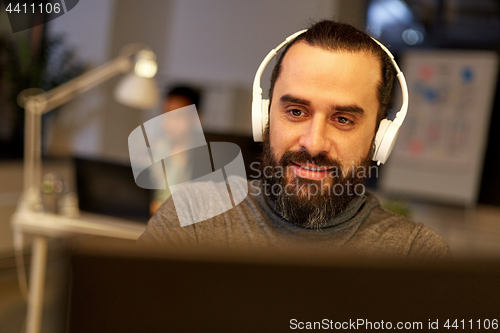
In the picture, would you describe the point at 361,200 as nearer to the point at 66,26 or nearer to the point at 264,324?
the point at 264,324

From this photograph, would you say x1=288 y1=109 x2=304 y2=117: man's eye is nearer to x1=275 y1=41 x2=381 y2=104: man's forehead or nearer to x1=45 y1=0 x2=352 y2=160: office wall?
x1=275 y1=41 x2=381 y2=104: man's forehead

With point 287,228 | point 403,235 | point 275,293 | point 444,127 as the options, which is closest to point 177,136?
point 287,228

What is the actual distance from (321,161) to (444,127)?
320cm

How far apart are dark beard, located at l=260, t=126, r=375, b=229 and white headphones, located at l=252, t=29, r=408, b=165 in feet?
0.09

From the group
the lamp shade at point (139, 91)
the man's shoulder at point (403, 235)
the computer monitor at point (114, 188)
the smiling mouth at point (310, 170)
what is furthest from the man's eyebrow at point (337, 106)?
the lamp shade at point (139, 91)

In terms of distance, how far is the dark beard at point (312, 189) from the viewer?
80 cm

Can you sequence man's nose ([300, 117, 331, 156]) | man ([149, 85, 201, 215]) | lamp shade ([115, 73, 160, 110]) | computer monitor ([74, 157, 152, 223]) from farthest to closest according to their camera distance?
1. lamp shade ([115, 73, 160, 110])
2. computer monitor ([74, 157, 152, 223])
3. man ([149, 85, 201, 215])
4. man's nose ([300, 117, 331, 156])

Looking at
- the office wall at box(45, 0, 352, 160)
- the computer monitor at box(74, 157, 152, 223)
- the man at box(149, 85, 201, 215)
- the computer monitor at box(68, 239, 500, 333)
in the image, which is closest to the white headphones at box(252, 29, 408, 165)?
the man at box(149, 85, 201, 215)

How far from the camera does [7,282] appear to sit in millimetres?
2949

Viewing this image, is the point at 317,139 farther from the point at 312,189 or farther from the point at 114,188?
the point at 114,188

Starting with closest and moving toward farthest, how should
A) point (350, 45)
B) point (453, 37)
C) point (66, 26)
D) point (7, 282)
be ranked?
point (350, 45) → point (7, 282) → point (66, 26) → point (453, 37)

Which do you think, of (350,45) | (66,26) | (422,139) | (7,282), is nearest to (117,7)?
(66,26)

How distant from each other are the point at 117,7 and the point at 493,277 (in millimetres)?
3834

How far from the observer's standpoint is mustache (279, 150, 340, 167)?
766mm
